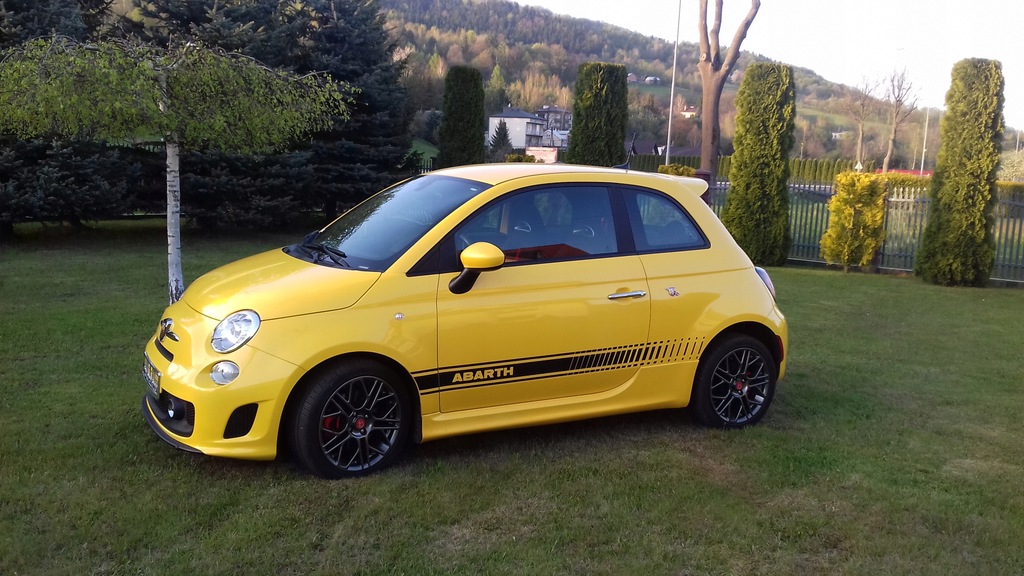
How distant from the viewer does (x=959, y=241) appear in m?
13.4

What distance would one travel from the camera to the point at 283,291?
14.3ft

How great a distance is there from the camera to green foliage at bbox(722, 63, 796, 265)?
14898 mm

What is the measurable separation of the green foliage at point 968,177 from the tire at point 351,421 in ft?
39.6

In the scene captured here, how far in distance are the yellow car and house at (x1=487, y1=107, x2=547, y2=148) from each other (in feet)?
246

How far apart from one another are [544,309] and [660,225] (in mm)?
1133

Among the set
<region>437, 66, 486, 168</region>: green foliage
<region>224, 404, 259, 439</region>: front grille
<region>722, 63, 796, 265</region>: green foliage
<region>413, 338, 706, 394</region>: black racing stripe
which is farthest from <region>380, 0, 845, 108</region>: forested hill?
<region>224, 404, 259, 439</region>: front grille

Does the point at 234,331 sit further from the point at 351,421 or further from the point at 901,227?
the point at 901,227

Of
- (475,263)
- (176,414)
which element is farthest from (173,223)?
(475,263)

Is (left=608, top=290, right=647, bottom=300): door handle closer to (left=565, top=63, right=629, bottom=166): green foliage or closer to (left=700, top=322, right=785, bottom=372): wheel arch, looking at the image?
(left=700, top=322, right=785, bottom=372): wheel arch

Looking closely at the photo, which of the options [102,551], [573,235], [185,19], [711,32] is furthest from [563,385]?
[711,32]

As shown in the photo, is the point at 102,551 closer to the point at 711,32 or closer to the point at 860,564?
the point at 860,564

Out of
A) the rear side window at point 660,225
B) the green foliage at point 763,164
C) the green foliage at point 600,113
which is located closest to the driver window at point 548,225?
the rear side window at point 660,225

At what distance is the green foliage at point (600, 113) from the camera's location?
1905 cm

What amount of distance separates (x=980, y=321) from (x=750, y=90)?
21.7ft
